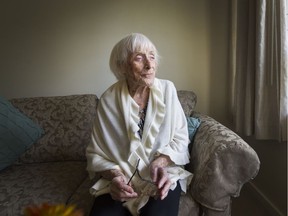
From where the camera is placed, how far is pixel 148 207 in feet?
4.26

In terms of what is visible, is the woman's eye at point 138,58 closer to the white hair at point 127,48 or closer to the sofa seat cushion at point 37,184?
the white hair at point 127,48

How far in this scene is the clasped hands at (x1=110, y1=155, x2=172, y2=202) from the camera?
4.19ft

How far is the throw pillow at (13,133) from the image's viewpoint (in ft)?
6.18

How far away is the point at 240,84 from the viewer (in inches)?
77.0

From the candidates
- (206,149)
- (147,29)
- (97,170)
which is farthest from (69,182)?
(147,29)

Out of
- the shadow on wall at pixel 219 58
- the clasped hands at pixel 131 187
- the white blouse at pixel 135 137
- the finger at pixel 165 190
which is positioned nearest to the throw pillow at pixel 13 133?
the white blouse at pixel 135 137

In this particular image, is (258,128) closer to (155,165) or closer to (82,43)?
(155,165)

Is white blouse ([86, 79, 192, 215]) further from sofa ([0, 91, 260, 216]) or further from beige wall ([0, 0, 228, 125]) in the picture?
beige wall ([0, 0, 228, 125])

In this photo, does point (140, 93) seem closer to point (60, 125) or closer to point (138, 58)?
point (138, 58)

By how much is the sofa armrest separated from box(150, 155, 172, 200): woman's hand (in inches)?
6.6

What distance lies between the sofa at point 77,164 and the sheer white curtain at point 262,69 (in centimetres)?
28

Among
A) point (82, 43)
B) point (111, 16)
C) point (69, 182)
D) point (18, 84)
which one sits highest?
point (111, 16)

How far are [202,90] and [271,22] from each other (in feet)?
2.84

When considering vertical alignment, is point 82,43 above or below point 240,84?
above
